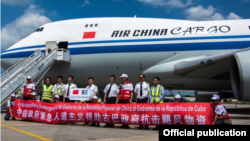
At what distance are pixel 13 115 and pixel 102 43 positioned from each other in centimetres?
725

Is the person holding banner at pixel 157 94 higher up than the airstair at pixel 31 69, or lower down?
lower down

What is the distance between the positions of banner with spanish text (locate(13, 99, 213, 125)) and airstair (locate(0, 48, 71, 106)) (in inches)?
159

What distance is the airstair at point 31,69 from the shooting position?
42.3 ft

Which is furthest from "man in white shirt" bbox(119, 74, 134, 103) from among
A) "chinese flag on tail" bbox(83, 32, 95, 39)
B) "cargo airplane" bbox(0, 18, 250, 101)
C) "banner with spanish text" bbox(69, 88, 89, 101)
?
"chinese flag on tail" bbox(83, 32, 95, 39)

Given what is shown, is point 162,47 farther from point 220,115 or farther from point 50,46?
point 220,115

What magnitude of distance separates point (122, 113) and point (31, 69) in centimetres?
881

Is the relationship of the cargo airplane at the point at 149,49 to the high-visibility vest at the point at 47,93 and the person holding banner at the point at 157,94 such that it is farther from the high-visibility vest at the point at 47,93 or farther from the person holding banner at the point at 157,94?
the person holding banner at the point at 157,94

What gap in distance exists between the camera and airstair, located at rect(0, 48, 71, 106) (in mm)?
12905

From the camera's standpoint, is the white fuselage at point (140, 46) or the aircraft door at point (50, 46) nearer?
the white fuselage at point (140, 46)

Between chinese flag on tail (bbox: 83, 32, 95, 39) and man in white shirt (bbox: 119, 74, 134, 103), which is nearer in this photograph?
man in white shirt (bbox: 119, 74, 134, 103)

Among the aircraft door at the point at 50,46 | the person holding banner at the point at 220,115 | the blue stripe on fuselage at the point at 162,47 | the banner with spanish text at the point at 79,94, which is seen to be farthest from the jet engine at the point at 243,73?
the aircraft door at the point at 50,46

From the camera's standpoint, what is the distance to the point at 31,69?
46.6 ft

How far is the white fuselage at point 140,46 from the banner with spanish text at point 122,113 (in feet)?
21.2

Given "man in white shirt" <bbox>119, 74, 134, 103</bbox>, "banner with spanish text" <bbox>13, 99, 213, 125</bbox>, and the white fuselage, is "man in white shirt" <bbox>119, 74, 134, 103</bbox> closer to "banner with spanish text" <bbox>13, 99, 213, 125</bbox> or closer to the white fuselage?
"banner with spanish text" <bbox>13, 99, 213, 125</bbox>
